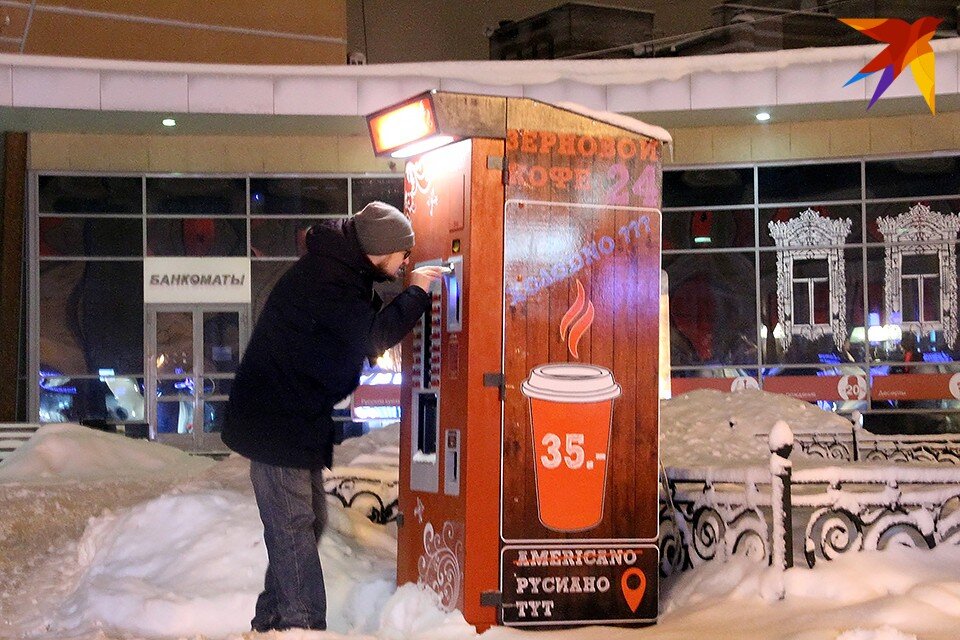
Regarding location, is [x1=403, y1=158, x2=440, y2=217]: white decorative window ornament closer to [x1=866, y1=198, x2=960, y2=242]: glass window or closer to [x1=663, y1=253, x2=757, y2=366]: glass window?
[x1=663, y1=253, x2=757, y2=366]: glass window

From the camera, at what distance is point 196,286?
67.6 feet

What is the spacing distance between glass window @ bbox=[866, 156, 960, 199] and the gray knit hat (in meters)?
16.0

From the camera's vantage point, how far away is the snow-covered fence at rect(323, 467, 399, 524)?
770cm

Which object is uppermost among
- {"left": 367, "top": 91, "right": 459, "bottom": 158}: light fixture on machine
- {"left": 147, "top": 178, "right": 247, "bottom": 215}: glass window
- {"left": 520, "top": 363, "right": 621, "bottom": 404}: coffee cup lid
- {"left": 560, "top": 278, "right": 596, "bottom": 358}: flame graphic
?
{"left": 147, "top": 178, "right": 247, "bottom": 215}: glass window

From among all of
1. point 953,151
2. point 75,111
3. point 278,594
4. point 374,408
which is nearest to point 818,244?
point 953,151

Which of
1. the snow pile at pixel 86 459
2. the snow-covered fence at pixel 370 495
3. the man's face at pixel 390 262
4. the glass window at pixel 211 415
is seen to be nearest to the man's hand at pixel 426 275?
the man's face at pixel 390 262

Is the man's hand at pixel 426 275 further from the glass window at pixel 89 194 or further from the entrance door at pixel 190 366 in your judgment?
the glass window at pixel 89 194

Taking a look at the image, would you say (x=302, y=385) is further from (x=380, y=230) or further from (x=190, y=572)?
(x=190, y=572)

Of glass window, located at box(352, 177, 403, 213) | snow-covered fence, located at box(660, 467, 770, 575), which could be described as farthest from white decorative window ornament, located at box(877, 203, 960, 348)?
snow-covered fence, located at box(660, 467, 770, 575)

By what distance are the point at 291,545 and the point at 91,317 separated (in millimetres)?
16459

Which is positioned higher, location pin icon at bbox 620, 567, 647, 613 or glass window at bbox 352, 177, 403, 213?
glass window at bbox 352, 177, 403, 213

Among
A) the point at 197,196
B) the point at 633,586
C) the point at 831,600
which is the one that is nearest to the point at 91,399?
the point at 197,196

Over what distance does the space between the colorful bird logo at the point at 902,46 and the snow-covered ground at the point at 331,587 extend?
3516 millimetres

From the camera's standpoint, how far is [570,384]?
538 centimetres
